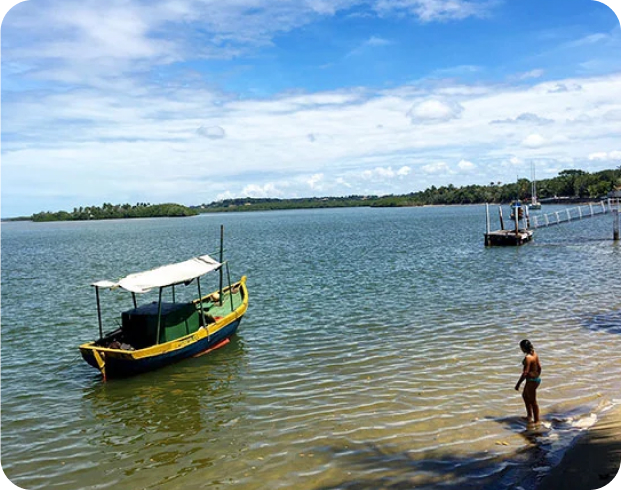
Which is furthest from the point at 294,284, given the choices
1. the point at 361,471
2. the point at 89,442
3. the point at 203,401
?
the point at 361,471

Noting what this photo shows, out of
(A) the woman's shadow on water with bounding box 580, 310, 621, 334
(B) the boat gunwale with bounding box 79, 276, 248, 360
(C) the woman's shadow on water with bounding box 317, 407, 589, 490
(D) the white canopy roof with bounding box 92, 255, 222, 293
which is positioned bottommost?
(C) the woman's shadow on water with bounding box 317, 407, 589, 490

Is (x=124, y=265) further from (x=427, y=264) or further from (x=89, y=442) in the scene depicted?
(x=89, y=442)

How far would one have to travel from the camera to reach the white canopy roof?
Answer: 16.2m

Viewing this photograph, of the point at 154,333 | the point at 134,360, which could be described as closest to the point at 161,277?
the point at 154,333

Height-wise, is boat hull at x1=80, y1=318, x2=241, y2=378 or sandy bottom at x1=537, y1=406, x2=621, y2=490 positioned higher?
boat hull at x1=80, y1=318, x2=241, y2=378

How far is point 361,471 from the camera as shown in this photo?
31.5ft

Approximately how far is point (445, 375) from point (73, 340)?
14.3m

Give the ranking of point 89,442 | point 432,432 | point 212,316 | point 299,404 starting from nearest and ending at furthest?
point 432,432
point 89,442
point 299,404
point 212,316

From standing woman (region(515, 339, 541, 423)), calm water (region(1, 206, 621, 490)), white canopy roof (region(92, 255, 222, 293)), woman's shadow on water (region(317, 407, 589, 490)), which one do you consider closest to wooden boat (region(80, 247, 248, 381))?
white canopy roof (region(92, 255, 222, 293))

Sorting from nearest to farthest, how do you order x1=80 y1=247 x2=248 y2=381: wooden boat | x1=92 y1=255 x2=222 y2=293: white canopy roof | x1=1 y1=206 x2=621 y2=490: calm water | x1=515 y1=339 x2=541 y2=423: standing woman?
x1=1 y1=206 x2=621 y2=490: calm water → x1=515 y1=339 x2=541 y2=423: standing woman → x1=80 y1=247 x2=248 y2=381: wooden boat → x1=92 y1=255 x2=222 y2=293: white canopy roof

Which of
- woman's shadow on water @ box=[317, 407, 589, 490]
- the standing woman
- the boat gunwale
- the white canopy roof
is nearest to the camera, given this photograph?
woman's shadow on water @ box=[317, 407, 589, 490]

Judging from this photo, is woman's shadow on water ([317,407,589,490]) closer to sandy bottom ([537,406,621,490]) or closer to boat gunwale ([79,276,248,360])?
sandy bottom ([537,406,621,490])

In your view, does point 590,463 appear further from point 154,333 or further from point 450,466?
point 154,333

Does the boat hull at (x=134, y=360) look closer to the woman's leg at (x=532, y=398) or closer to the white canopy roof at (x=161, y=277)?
the white canopy roof at (x=161, y=277)
